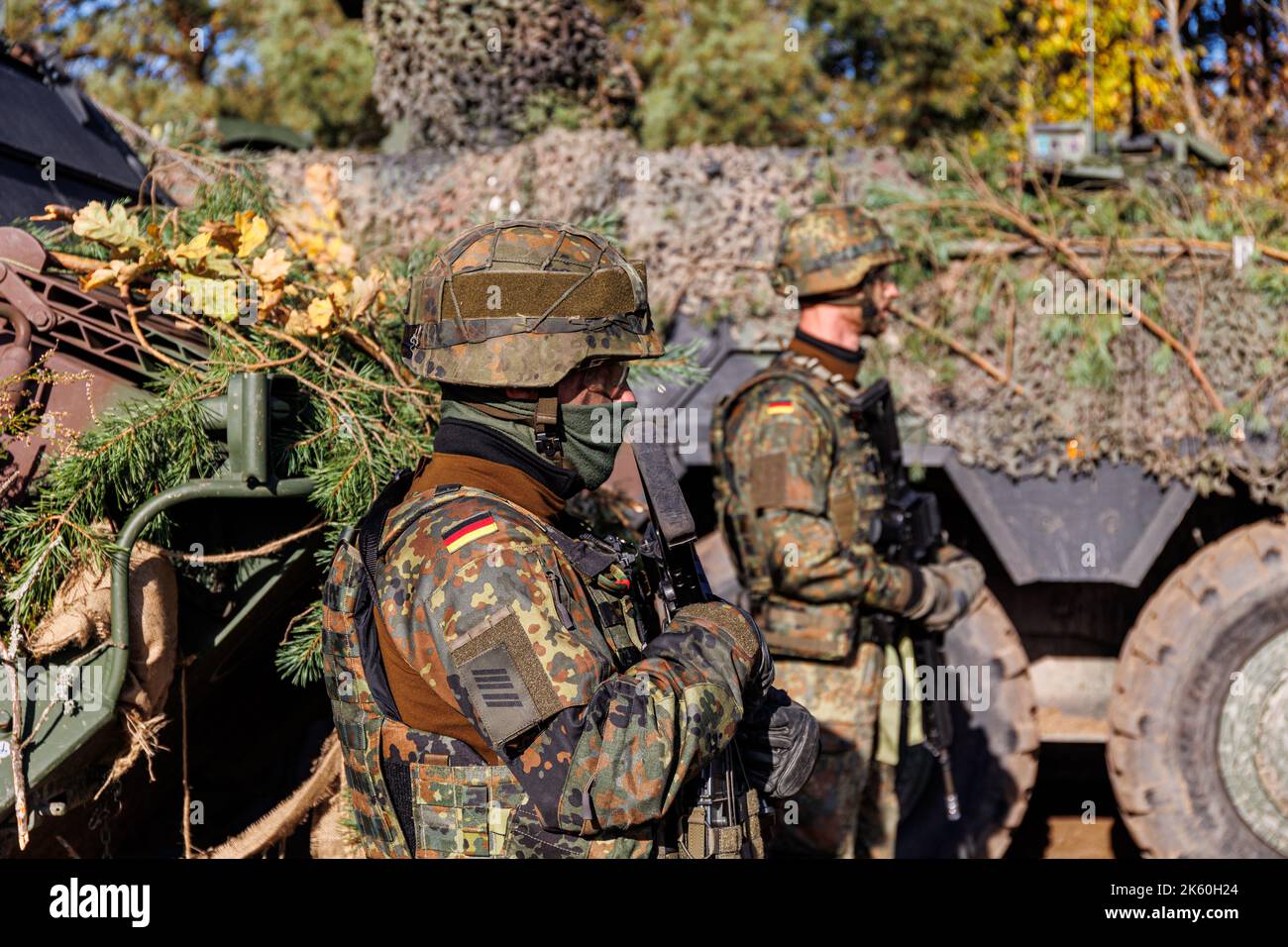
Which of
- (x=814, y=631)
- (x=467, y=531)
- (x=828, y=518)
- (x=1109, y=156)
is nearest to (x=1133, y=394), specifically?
(x=1109, y=156)

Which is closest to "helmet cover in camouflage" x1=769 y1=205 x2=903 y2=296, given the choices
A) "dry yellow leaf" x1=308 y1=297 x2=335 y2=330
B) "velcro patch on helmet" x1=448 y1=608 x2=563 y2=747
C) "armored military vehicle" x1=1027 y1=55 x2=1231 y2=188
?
"armored military vehicle" x1=1027 y1=55 x2=1231 y2=188

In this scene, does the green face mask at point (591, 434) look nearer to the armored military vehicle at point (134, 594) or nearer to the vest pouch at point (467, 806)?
the vest pouch at point (467, 806)

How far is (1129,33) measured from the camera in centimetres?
1225

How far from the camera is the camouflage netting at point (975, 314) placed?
482 cm

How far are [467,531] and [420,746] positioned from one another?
1.26 feet

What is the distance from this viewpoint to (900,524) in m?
4.19

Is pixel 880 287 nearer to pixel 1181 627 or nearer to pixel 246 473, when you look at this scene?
pixel 1181 627

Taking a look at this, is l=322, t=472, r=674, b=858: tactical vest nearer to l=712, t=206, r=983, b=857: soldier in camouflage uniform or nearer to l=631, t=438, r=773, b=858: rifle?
l=631, t=438, r=773, b=858: rifle

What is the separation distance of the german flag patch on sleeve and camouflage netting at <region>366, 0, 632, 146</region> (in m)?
3.96

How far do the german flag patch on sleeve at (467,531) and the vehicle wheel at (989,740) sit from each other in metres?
3.05

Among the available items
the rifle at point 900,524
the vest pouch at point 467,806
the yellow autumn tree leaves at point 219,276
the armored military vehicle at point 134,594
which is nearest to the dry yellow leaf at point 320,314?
the yellow autumn tree leaves at point 219,276

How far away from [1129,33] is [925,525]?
9.57 m

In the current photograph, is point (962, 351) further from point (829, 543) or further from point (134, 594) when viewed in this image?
point (134, 594)

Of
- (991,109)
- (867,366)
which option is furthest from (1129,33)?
(867,366)
